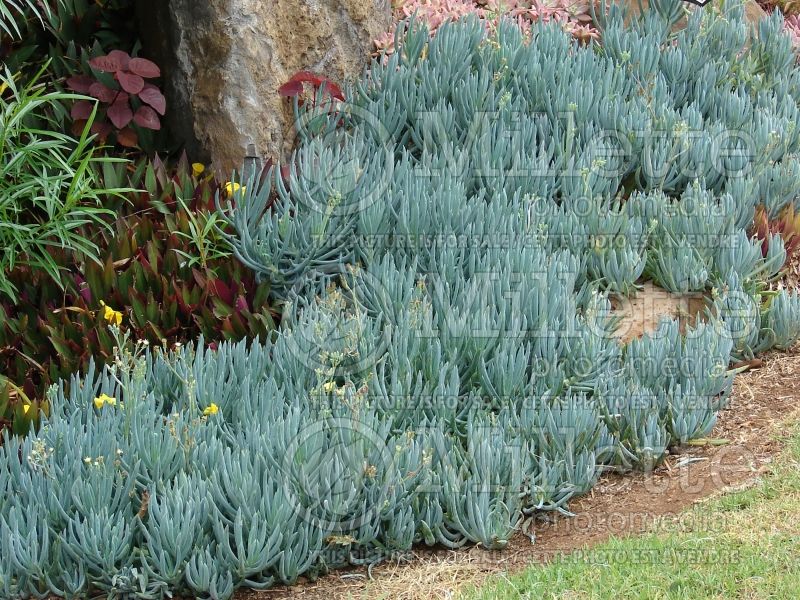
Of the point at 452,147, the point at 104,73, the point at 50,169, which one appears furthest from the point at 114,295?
the point at 452,147

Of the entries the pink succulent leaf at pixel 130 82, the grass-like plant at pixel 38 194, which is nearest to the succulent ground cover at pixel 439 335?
the grass-like plant at pixel 38 194

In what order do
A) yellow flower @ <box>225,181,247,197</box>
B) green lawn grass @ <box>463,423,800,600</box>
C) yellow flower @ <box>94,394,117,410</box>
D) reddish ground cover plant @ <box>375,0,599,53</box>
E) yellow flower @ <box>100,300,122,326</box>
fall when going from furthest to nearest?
reddish ground cover plant @ <box>375,0,599,53</box> → yellow flower @ <box>225,181,247,197</box> → yellow flower @ <box>100,300,122,326</box> → yellow flower @ <box>94,394,117,410</box> → green lawn grass @ <box>463,423,800,600</box>

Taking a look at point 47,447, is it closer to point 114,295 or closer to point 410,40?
point 114,295

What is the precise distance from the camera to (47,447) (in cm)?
333

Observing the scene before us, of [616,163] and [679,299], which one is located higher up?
[616,163]

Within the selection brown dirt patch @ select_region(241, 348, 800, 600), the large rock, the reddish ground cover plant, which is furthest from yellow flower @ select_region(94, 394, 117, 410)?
the reddish ground cover plant

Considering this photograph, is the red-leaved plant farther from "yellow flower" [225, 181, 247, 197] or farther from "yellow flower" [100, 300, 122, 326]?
A: "yellow flower" [100, 300, 122, 326]

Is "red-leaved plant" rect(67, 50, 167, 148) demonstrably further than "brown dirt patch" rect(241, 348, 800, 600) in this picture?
Yes

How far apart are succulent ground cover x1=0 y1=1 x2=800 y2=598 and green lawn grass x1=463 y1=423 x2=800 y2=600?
286 millimetres

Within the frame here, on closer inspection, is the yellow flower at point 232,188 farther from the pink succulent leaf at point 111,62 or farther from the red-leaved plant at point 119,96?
the pink succulent leaf at point 111,62

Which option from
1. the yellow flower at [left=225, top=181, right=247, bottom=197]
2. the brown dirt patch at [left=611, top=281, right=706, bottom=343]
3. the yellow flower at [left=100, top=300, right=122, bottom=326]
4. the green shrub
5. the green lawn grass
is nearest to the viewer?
the green lawn grass

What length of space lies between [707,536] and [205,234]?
2.45m

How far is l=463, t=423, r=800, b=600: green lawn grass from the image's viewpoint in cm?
296

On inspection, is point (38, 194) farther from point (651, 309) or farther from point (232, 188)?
point (651, 309)
